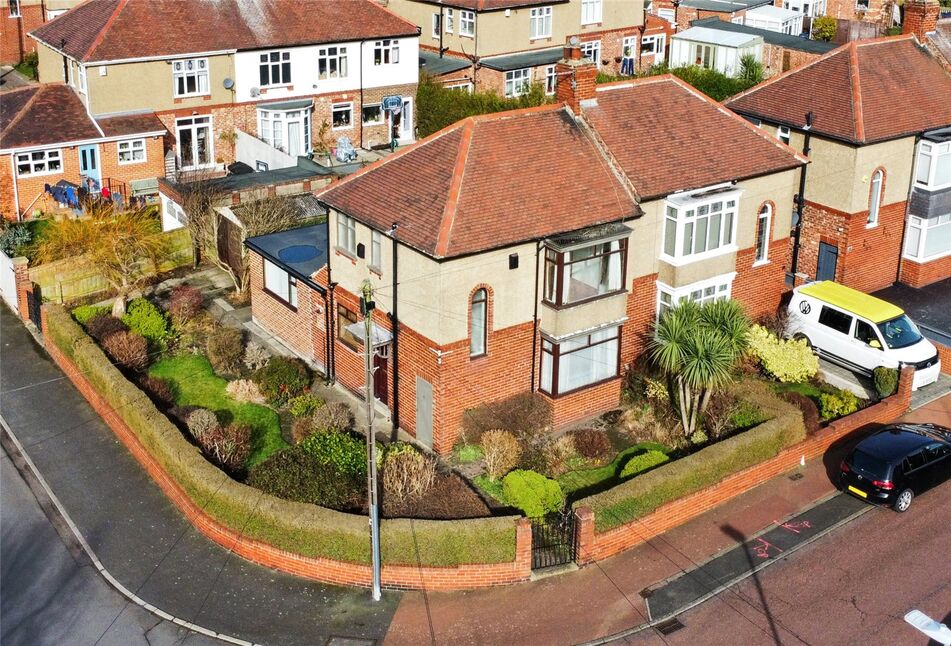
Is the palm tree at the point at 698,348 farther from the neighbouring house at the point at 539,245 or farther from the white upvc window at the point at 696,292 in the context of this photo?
the neighbouring house at the point at 539,245

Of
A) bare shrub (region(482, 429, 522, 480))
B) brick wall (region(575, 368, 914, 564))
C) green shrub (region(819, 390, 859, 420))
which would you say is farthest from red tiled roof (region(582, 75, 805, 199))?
bare shrub (region(482, 429, 522, 480))

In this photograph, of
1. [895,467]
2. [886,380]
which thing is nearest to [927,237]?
[886,380]

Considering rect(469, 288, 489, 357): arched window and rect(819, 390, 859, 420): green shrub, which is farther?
rect(819, 390, 859, 420): green shrub

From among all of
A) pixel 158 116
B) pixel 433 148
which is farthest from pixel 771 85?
pixel 158 116

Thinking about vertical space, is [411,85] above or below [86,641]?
above

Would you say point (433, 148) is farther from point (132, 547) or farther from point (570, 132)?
point (132, 547)

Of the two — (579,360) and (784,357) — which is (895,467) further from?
(579,360)

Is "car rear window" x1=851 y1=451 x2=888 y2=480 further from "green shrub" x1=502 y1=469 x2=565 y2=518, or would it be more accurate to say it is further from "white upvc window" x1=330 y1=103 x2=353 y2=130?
"white upvc window" x1=330 y1=103 x2=353 y2=130
